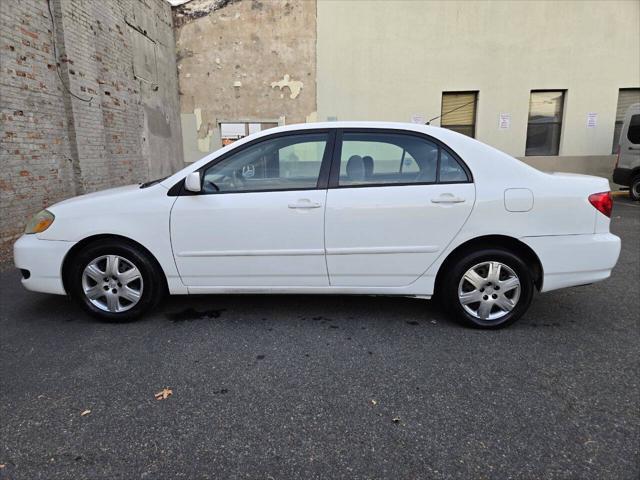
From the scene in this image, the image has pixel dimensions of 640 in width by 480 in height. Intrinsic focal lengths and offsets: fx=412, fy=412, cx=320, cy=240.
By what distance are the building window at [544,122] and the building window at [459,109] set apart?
163 cm

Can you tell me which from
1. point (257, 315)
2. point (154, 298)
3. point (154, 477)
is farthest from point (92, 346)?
point (154, 477)

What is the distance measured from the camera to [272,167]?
3406 millimetres

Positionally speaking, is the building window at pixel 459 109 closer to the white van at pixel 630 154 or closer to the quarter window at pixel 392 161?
the white van at pixel 630 154

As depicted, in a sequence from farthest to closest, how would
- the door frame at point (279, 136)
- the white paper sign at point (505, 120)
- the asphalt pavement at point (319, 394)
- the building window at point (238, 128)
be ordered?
the building window at point (238, 128), the white paper sign at point (505, 120), the door frame at point (279, 136), the asphalt pavement at point (319, 394)

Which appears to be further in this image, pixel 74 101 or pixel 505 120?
pixel 505 120

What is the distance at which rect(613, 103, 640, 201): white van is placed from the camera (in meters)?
10.5

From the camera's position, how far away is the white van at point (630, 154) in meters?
10.5

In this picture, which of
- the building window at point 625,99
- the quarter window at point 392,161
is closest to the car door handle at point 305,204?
the quarter window at point 392,161

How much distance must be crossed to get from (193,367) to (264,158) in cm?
171

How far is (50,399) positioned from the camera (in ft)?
8.17

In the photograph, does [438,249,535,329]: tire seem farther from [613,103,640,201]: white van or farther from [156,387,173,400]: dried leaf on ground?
[613,103,640,201]: white van

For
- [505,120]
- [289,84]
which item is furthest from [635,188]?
[289,84]

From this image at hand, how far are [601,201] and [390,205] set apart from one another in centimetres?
163

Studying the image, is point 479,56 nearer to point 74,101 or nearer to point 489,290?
point 74,101
